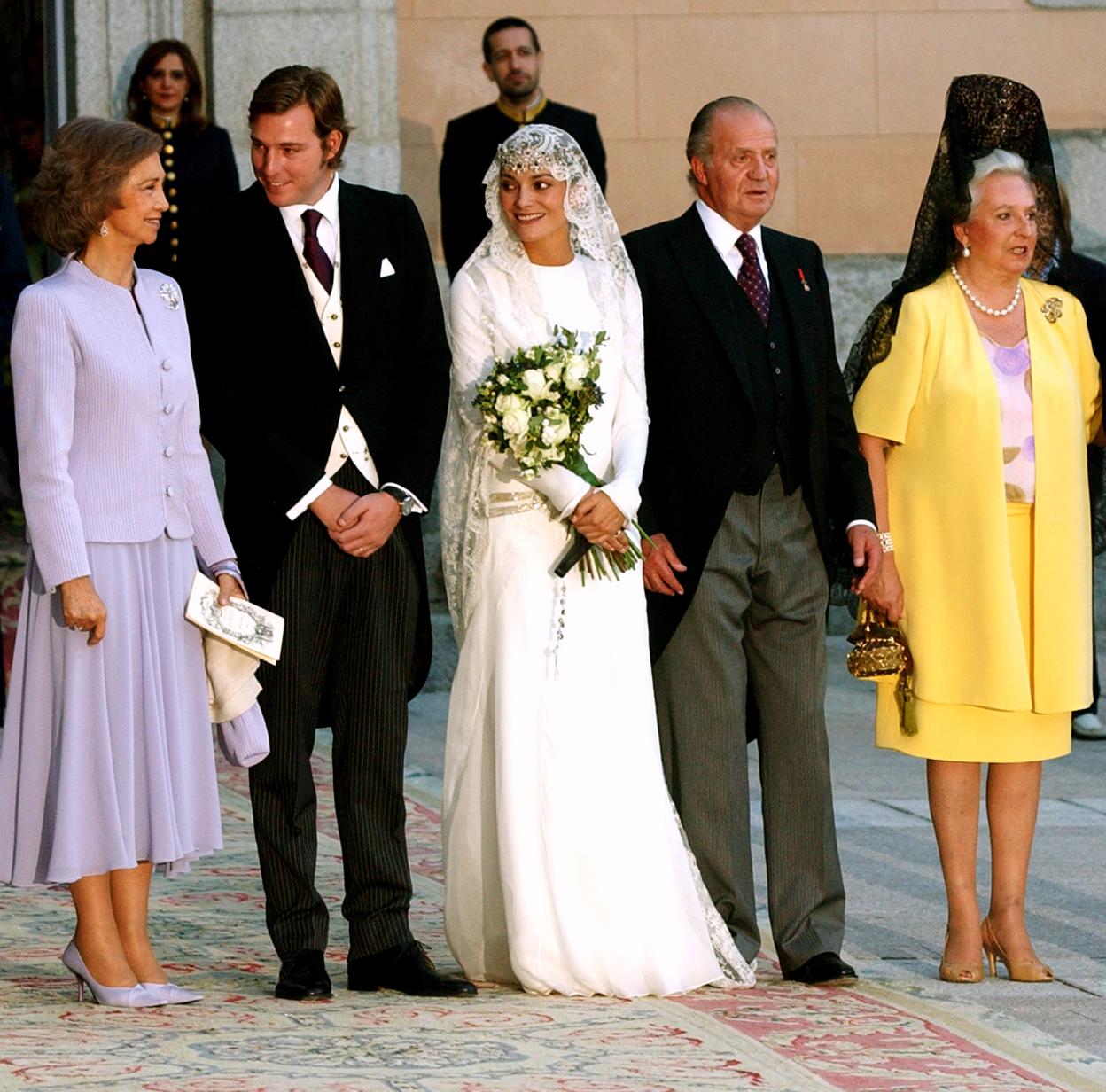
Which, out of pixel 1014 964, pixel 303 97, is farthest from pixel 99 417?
pixel 1014 964

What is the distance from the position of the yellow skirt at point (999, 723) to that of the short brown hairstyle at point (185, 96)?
4830 millimetres

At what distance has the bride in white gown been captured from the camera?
5551mm

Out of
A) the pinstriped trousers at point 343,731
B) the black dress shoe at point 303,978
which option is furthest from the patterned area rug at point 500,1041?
the pinstriped trousers at point 343,731

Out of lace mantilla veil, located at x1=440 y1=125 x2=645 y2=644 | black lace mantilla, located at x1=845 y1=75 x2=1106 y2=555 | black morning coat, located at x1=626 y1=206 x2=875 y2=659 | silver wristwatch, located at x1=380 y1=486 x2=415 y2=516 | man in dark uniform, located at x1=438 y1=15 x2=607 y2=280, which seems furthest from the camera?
man in dark uniform, located at x1=438 y1=15 x2=607 y2=280

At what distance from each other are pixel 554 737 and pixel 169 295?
1.28m

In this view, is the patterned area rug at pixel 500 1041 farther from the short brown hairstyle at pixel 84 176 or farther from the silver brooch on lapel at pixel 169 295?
the short brown hairstyle at pixel 84 176

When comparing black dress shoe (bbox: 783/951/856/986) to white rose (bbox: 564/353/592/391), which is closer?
white rose (bbox: 564/353/592/391)

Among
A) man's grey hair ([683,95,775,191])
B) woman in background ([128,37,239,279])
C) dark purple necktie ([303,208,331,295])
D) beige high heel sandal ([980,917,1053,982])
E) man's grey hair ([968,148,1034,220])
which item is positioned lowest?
beige high heel sandal ([980,917,1053,982])

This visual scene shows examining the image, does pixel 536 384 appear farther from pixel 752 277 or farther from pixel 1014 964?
pixel 1014 964

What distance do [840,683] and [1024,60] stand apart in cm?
298

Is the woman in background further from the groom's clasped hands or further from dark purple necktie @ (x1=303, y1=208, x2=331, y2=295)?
the groom's clasped hands

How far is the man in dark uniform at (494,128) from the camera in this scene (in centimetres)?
1014

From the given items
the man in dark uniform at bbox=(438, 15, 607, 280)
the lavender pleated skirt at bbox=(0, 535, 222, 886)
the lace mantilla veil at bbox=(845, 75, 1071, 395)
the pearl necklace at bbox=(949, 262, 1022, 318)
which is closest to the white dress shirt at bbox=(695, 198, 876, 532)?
the lace mantilla veil at bbox=(845, 75, 1071, 395)

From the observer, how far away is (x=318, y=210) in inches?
221
